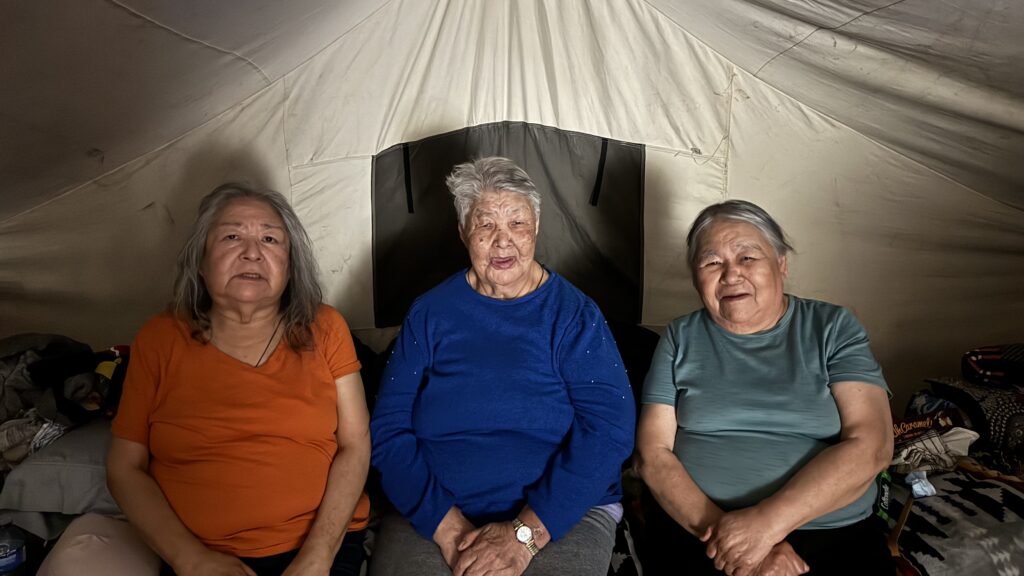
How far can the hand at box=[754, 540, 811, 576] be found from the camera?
1.40 meters

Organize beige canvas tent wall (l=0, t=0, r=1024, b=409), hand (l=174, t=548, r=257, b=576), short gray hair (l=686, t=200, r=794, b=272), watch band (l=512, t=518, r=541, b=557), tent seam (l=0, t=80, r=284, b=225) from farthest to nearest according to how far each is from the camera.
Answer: tent seam (l=0, t=80, r=284, b=225) < beige canvas tent wall (l=0, t=0, r=1024, b=409) < short gray hair (l=686, t=200, r=794, b=272) < watch band (l=512, t=518, r=541, b=557) < hand (l=174, t=548, r=257, b=576)

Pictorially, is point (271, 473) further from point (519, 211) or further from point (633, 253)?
point (633, 253)

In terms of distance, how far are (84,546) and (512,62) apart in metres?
1.87

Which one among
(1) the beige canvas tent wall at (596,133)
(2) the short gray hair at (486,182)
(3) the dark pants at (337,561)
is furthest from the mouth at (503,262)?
(1) the beige canvas tent wall at (596,133)

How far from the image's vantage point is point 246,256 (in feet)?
5.28

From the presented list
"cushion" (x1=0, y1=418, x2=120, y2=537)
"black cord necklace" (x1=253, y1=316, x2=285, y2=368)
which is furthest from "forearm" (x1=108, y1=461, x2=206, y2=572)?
"black cord necklace" (x1=253, y1=316, x2=285, y2=368)

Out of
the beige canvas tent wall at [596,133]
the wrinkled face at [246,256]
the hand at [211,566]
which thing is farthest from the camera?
the beige canvas tent wall at [596,133]

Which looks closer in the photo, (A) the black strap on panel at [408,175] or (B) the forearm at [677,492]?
(B) the forearm at [677,492]

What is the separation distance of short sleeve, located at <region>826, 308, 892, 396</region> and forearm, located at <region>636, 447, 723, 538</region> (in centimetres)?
41

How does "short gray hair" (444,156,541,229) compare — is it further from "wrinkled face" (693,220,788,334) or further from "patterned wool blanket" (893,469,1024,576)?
"patterned wool blanket" (893,469,1024,576)

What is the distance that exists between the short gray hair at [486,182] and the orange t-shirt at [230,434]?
1.90 ft

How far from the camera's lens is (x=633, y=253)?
95.5 inches

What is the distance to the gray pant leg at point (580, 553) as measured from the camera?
4.82 feet

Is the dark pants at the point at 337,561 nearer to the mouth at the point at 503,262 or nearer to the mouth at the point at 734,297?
the mouth at the point at 503,262
